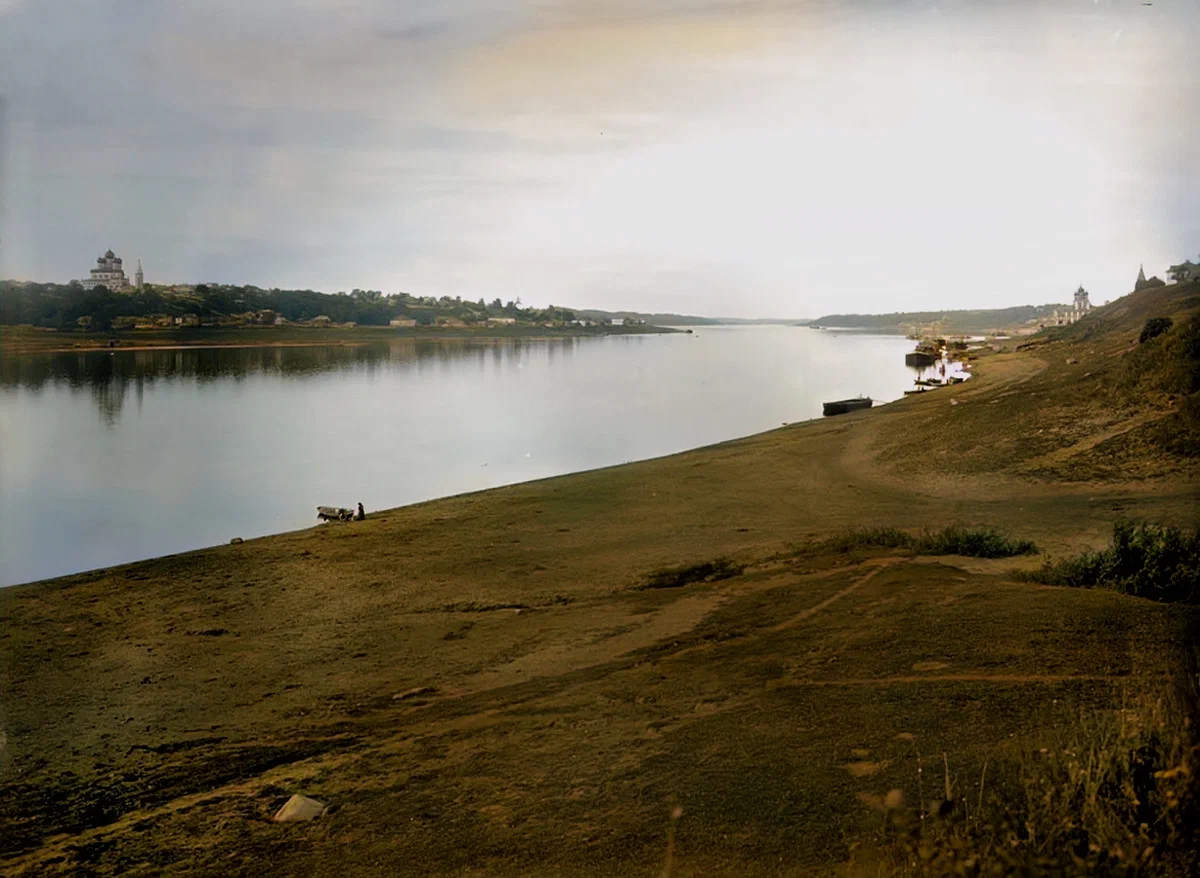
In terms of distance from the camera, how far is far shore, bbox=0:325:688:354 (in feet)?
65.2

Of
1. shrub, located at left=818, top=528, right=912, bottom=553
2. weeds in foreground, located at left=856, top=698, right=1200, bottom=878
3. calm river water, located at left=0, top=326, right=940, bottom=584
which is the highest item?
weeds in foreground, located at left=856, top=698, right=1200, bottom=878

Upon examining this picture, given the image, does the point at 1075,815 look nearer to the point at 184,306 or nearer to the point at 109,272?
the point at 109,272

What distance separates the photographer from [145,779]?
311cm

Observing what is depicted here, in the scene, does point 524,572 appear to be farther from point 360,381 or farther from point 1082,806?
point 360,381

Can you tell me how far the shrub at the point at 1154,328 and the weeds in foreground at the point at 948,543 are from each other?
4677 mm

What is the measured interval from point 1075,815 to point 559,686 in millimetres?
2253

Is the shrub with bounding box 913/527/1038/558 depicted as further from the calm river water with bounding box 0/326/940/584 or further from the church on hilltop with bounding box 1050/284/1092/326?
the calm river water with bounding box 0/326/940/584

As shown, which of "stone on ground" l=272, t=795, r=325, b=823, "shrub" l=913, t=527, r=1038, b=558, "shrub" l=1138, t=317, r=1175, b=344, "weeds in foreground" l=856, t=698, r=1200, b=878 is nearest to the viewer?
"weeds in foreground" l=856, t=698, r=1200, b=878

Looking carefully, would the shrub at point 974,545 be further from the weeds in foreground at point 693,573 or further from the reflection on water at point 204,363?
the reflection on water at point 204,363

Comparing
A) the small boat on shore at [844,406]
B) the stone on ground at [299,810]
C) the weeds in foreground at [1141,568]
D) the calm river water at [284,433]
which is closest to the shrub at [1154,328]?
the weeds in foreground at [1141,568]

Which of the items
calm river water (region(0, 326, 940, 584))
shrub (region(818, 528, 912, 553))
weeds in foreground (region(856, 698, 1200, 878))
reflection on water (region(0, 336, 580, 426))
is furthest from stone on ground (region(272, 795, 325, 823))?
reflection on water (region(0, 336, 580, 426))

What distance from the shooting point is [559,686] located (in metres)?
3.60

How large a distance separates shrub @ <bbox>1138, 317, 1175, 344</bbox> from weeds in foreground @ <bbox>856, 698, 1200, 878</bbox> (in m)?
7.91

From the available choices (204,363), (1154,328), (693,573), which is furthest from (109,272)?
(204,363)
